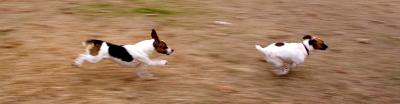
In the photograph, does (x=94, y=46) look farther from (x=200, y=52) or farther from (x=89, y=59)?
(x=200, y=52)

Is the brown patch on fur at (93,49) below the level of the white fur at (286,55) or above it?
above

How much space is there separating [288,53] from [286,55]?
1.0 inches

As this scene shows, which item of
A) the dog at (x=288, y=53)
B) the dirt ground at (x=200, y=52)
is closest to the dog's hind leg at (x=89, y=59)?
the dirt ground at (x=200, y=52)

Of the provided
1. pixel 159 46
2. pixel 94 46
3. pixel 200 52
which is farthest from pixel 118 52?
pixel 200 52

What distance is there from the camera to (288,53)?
4.86m

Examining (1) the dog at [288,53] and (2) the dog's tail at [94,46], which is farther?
(1) the dog at [288,53]

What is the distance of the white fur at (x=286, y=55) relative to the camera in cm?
488

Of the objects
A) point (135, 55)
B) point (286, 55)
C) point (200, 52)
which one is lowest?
point (200, 52)

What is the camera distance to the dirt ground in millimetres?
4625

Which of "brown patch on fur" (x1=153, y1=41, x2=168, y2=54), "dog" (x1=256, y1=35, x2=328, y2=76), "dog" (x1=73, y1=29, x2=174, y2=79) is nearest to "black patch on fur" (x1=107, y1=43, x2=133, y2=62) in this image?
"dog" (x1=73, y1=29, x2=174, y2=79)

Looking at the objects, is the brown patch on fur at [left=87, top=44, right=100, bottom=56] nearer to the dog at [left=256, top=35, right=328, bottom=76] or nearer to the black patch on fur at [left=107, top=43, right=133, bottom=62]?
the black patch on fur at [left=107, top=43, right=133, bottom=62]

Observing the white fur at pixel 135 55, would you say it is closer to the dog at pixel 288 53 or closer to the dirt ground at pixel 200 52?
the dirt ground at pixel 200 52

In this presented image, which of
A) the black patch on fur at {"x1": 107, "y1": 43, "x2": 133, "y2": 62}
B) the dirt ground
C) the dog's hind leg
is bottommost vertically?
the dirt ground

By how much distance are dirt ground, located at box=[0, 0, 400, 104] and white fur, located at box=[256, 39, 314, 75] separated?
125 mm
